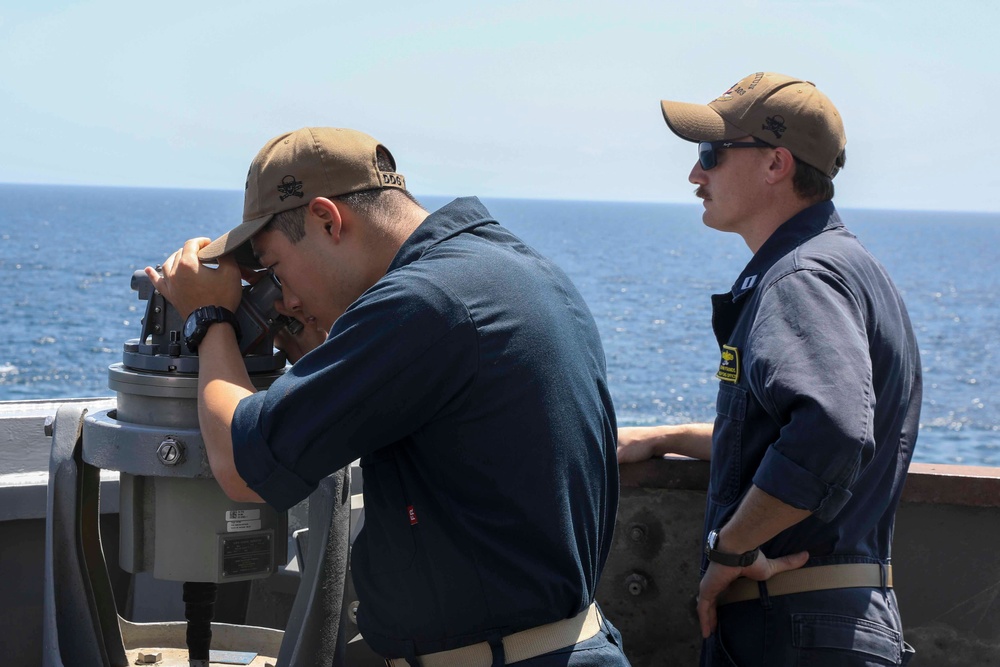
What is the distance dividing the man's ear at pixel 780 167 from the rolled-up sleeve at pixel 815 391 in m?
0.43

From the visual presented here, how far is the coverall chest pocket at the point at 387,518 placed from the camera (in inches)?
77.7

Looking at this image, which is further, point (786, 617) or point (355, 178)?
point (786, 617)

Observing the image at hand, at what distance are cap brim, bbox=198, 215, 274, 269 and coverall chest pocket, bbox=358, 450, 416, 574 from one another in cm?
54

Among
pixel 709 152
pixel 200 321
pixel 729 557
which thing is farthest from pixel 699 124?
pixel 200 321

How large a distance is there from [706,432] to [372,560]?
1.43 meters

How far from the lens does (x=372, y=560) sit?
2.03 metres

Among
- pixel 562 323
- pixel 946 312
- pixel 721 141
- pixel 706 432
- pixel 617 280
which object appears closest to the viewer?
pixel 562 323

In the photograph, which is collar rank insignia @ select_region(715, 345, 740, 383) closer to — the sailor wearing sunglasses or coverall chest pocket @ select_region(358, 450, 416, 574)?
the sailor wearing sunglasses

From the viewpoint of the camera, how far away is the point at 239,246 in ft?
7.62

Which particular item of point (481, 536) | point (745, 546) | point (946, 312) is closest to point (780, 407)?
point (745, 546)

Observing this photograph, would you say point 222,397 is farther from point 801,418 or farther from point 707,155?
point 707,155

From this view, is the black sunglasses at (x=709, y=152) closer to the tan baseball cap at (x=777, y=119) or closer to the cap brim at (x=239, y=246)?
the tan baseball cap at (x=777, y=119)

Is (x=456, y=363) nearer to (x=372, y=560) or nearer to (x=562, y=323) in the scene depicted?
(x=562, y=323)

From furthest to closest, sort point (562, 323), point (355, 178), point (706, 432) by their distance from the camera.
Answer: point (706, 432) → point (355, 178) → point (562, 323)
